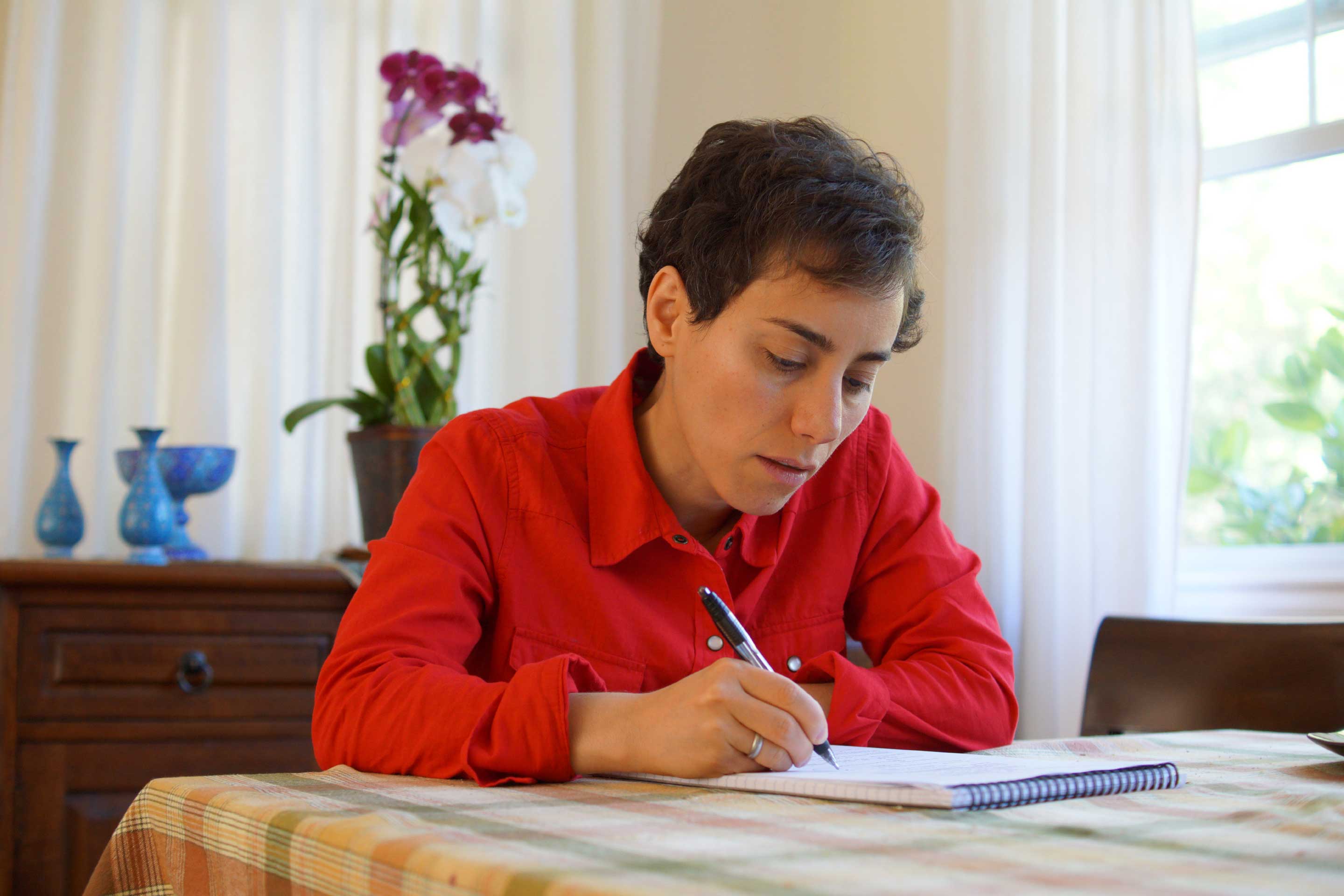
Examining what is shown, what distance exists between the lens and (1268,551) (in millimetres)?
2141

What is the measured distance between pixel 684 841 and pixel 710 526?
2.53 feet

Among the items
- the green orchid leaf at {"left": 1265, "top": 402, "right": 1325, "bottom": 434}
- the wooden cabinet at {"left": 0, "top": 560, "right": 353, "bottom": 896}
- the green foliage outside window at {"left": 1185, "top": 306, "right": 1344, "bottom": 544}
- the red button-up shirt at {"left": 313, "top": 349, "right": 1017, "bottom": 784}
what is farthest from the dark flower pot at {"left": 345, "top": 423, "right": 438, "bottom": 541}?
the green orchid leaf at {"left": 1265, "top": 402, "right": 1325, "bottom": 434}

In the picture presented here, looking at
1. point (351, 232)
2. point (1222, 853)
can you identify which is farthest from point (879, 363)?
point (351, 232)

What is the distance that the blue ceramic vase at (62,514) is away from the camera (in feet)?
6.75

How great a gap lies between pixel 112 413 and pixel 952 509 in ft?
5.57

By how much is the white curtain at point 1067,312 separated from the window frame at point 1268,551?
0.32 feet

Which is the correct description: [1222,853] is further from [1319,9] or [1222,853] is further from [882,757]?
[1319,9]

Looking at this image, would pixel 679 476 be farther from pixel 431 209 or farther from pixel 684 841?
pixel 431 209

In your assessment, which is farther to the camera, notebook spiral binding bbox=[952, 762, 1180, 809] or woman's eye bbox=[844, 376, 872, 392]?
woman's eye bbox=[844, 376, 872, 392]

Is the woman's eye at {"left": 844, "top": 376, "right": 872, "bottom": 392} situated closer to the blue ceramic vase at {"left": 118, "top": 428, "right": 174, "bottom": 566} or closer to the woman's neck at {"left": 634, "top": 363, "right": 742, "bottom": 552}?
the woman's neck at {"left": 634, "top": 363, "right": 742, "bottom": 552}

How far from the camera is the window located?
2.11m

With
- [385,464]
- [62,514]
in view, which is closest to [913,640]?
[385,464]

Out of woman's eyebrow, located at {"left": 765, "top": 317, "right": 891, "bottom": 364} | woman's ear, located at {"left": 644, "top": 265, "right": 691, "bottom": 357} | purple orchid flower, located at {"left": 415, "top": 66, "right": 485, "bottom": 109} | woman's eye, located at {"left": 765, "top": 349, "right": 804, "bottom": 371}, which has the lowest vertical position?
woman's eye, located at {"left": 765, "top": 349, "right": 804, "bottom": 371}

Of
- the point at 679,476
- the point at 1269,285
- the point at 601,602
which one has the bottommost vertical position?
the point at 601,602
